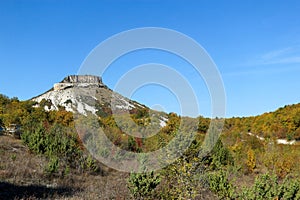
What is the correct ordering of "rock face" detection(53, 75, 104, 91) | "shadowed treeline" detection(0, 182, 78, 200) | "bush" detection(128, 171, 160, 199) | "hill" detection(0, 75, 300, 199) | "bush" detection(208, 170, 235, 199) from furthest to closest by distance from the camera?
"rock face" detection(53, 75, 104, 91)
"bush" detection(208, 170, 235, 199)
"bush" detection(128, 171, 160, 199)
"shadowed treeline" detection(0, 182, 78, 200)
"hill" detection(0, 75, 300, 199)

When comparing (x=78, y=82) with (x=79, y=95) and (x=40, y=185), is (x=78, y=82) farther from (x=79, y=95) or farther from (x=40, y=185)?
(x=40, y=185)

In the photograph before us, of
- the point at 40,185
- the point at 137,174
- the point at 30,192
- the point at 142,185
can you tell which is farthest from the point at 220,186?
the point at 40,185

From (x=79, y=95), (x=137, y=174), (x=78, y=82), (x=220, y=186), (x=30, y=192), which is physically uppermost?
(x=78, y=82)

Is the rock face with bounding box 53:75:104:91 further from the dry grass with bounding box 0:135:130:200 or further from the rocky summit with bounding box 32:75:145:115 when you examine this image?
the dry grass with bounding box 0:135:130:200

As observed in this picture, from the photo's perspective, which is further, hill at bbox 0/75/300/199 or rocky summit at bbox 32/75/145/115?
rocky summit at bbox 32/75/145/115

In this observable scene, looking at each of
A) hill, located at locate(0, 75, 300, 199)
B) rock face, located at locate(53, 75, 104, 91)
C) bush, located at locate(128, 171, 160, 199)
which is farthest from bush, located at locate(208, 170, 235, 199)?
rock face, located at locate(53, 75, 104, 91)

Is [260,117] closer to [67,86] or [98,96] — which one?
[98,96]

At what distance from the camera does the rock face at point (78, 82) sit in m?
92.7

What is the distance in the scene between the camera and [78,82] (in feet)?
313

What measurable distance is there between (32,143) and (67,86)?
81955 millimetres

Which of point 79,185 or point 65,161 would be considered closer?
point 79,185

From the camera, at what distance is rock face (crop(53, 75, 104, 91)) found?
9271 centimetres

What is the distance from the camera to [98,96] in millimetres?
92188

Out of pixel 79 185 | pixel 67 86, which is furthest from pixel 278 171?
pixel 67 86
